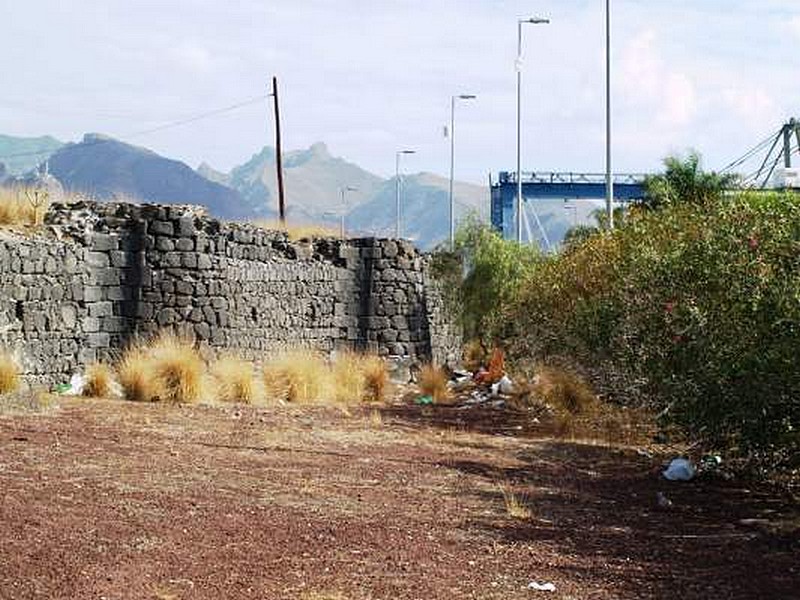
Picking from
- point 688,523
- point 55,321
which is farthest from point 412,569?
point 55,321

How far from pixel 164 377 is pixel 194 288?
3449 millimetres

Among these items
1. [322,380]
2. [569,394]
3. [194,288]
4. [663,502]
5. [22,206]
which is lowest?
[663,502]

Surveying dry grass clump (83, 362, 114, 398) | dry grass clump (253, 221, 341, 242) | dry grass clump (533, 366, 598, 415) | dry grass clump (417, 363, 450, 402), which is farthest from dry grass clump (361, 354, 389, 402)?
dry grass clump (83, 362, 114, 398)

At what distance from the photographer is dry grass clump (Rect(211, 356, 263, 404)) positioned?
18812 millimetres

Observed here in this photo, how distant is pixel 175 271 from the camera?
20734 millimetres

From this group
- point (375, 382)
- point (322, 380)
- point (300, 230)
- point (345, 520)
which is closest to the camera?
point (345, 520)

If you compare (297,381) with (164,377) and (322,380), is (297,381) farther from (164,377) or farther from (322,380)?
(164,377)

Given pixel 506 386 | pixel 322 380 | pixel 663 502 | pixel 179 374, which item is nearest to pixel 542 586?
pixel 663 502

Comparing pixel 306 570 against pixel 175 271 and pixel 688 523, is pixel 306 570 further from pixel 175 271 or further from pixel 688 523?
pixel 175 271

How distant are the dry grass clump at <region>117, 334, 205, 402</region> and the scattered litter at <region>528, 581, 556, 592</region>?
35.2 ft

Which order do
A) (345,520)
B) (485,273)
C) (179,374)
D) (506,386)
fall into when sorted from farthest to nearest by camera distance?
1. (485,273)
2. (506,386)
3. (179,374)
4. (345,520)

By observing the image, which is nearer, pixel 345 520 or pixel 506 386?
Answer: pixel 345 520

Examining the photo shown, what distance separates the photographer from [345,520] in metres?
9.33

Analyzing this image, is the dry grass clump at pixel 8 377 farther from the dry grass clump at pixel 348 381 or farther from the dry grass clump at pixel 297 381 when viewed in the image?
the dry grass clump at pixel 348 381
